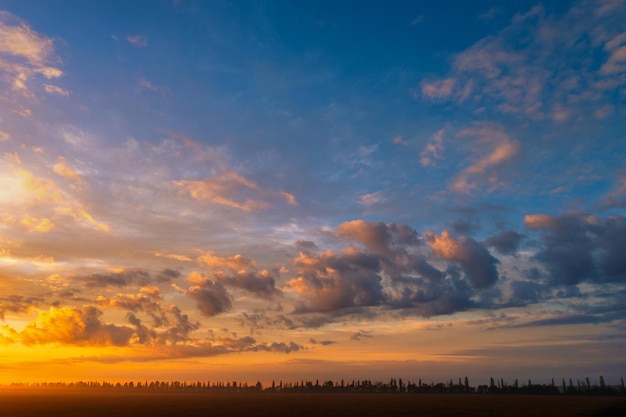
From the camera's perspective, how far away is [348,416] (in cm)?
10669

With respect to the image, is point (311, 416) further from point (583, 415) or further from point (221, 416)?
point (583, 415)

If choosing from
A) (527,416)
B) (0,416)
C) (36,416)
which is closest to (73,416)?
(36,416)

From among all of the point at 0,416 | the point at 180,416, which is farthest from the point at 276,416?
the point at 0,416

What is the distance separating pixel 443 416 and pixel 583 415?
104 ft

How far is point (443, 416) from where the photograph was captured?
4112 inches

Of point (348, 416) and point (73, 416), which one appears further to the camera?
point (73, 416)

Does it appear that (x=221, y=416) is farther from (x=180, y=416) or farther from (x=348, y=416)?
(x=348, y=416)

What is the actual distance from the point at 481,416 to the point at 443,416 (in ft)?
29.1

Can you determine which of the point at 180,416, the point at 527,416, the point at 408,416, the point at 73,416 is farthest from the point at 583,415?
the point at 73,416

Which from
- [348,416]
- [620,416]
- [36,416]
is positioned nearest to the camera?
[620,416]

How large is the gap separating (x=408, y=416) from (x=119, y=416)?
68.9m

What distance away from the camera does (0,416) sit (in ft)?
389

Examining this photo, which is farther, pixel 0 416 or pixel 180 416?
pixel 0 416

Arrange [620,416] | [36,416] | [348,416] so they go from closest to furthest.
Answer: [620,416], [348,416], [36,416]
